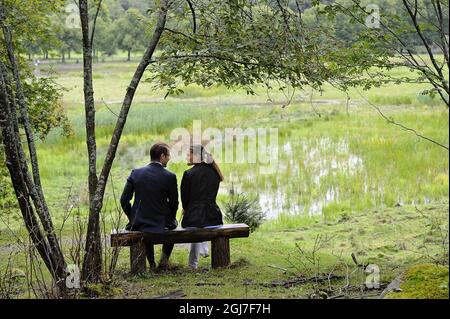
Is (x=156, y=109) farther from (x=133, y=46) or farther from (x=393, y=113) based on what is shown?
(x=133, y=46)

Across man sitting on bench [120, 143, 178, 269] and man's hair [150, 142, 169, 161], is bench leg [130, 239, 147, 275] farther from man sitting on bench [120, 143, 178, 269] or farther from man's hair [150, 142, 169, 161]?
man's hair [150, 142, 169, 161]

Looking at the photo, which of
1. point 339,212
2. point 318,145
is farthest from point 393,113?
point 339,212

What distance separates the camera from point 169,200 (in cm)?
789

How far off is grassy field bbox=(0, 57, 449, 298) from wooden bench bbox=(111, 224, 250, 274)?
193 mm

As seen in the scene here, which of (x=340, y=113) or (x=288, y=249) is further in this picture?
(x=340, y=113)

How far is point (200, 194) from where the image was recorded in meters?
8.09

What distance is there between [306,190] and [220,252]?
8929 mm

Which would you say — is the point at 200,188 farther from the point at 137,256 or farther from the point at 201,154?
the point at 137,256

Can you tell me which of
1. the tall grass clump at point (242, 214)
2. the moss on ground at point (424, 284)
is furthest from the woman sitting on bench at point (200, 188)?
the tall grass clump at point (242, 214)

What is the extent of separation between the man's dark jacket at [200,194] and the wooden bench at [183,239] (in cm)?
15

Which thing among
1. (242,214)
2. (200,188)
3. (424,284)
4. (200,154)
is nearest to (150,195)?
(200,188)
